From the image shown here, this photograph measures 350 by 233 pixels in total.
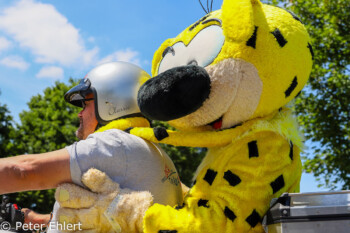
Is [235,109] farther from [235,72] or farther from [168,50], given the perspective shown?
[168,50]

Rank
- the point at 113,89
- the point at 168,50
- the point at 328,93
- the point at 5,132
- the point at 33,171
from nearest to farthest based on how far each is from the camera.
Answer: the point at 33,171, the point at 168,50, the point at 113,89, the point at 328,93, the point at 5,132

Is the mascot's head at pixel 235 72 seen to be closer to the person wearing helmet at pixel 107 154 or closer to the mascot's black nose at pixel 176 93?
the mascot's black nose at pixel 176 93

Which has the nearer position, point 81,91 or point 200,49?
point 200,49

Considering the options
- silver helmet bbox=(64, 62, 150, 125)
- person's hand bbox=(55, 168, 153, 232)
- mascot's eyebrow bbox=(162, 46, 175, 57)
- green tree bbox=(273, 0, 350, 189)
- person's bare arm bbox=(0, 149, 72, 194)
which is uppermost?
green tree bbox=(273, 0, 350, 189)

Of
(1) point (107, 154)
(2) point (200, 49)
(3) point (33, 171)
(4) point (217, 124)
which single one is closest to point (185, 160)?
(4) point (217, 124)

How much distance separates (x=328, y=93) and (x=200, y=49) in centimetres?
1055

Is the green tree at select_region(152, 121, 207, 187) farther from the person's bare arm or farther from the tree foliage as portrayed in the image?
the person's bare arm

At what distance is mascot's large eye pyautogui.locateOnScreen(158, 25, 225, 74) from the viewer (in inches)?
107

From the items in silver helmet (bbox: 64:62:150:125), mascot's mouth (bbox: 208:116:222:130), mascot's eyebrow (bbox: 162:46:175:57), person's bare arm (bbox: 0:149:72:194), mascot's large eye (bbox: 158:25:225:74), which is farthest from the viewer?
silver helmet (bbox: 64:62:150:125)

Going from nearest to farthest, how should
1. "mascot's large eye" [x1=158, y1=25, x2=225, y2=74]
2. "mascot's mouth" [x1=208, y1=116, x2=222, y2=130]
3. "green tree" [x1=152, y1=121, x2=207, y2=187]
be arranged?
1. "mascot's large eye" [x1=158, y1=25, x2=225, y2=74]
2. "mascot's mouth" [x1=208, y1=116, x2=222, y2=130]
3. "green tree" [x1=152, y1=121, x2=207, y2=187]

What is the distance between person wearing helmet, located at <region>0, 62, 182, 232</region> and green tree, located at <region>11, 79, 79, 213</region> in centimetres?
1448

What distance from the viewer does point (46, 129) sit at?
67.1ft

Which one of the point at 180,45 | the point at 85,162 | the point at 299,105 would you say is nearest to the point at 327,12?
the point at 299,105

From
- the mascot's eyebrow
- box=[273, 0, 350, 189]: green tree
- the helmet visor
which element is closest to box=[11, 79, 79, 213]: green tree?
box=[273, 0, 350, 189]: green tree
